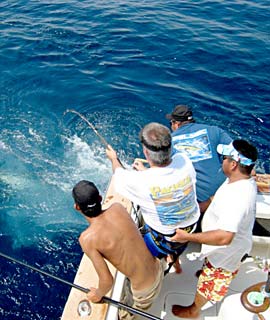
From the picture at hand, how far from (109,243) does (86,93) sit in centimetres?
700

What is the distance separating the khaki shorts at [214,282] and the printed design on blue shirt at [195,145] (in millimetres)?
1057

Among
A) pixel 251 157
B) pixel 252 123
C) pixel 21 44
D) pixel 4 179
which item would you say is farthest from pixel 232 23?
pixel 251 157

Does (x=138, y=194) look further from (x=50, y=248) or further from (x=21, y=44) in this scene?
(x=21, y=44)

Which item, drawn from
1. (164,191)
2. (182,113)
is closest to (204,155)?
(182,113)

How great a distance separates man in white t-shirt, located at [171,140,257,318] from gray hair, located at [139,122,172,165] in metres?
0.54

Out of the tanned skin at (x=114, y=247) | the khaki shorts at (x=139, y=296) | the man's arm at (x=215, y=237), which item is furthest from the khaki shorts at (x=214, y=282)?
the tanned skin at (x=114, y=247)

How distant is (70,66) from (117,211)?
27.0 ft

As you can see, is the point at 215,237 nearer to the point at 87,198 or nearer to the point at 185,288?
the point at 87,198

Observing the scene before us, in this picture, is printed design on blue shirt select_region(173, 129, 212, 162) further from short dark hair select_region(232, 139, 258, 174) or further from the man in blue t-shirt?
short dark hair select_region(232, 139, 258, 174)

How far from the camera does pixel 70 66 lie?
10.6 m

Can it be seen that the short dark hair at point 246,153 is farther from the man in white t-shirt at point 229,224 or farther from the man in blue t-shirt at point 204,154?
the man in blue t-shirt at point 204,154

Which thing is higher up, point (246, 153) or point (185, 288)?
point (246, 153)

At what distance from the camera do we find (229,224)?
3.05 metres

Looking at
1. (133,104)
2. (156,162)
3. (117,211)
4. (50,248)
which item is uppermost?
(156,162)
